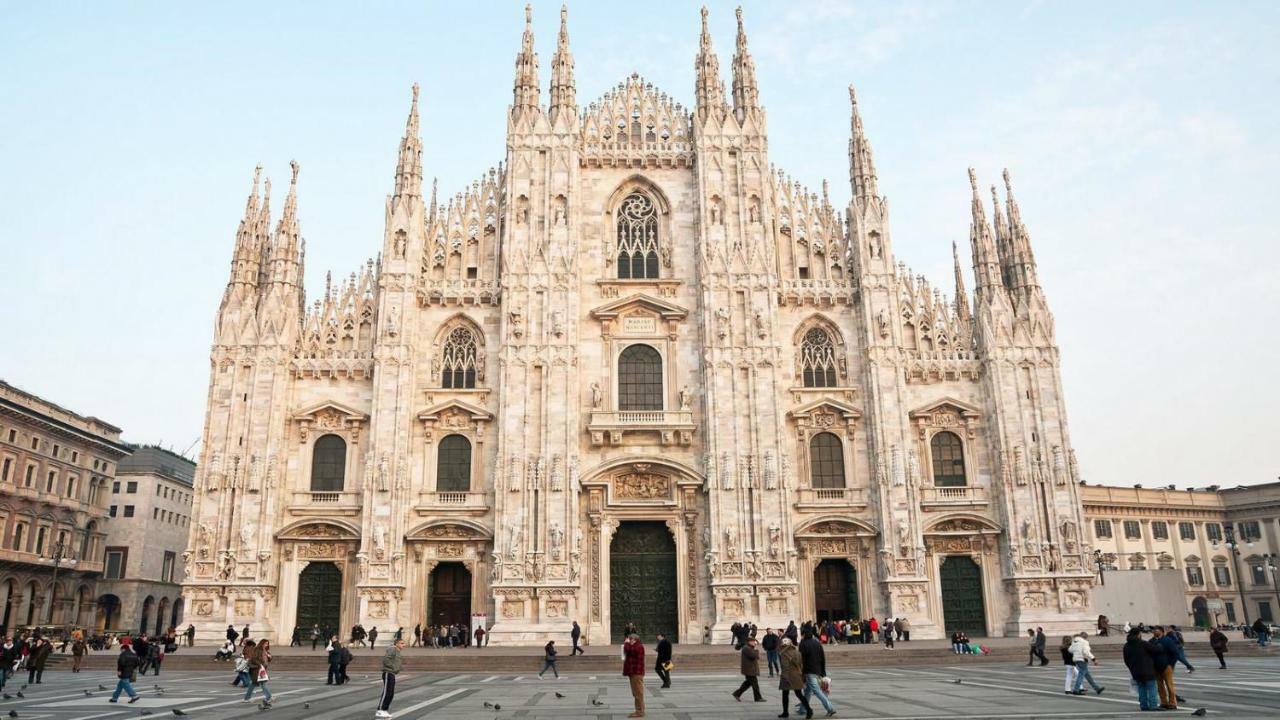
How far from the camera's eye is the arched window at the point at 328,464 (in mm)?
36156

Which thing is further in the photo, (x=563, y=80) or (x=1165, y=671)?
(x=563, y=80)

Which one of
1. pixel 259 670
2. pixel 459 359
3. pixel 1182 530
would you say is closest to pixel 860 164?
pixel 459 359

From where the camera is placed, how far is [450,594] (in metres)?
35.2

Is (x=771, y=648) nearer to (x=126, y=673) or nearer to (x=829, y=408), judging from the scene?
(x=126, y=673)

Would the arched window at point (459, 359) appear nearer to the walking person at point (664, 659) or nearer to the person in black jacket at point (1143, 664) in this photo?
the walking person at point (664, 659)

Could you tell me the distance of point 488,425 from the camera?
36469 mm

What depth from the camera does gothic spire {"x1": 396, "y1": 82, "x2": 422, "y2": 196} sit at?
3862 centimetres

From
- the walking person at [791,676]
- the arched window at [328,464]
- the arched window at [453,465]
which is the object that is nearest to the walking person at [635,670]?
the walking person at [791,676]

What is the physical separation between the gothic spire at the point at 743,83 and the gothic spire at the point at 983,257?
34.8 feet

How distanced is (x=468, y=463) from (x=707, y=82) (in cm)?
1925

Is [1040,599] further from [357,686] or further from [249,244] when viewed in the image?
[249,244]

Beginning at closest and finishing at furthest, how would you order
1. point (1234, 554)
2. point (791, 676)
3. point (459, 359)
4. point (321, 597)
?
point (791, 676)
point (321, 597)
point (459, 359)
point (1234, 554)

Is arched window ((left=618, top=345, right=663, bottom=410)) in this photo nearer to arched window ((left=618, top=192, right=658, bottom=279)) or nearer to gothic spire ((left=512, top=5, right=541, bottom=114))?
arched window ((left=618, top=192, right=658, bottom=279))

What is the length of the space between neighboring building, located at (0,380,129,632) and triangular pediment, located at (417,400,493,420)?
21.9 metres
